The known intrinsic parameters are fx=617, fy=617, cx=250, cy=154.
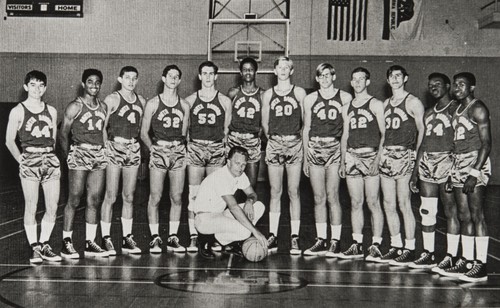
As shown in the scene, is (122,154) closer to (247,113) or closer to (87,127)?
(87,127)

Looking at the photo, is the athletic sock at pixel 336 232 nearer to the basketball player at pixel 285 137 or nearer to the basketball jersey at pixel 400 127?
the basketball player at pixel 285 137

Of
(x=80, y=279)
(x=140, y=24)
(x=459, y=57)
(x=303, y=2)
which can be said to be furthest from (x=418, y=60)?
(x=80, y=279)

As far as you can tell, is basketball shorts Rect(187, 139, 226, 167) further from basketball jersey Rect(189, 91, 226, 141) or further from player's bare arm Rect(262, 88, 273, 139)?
player's bare arm Rect(262, 88, 273, 139)

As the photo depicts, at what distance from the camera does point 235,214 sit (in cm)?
640

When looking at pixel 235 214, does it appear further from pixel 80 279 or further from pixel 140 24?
pixel 140 24

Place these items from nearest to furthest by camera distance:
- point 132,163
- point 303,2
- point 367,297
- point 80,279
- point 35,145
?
point 367,297 < point 80,279 < point 35,145 < point 132,163 < point 303,2

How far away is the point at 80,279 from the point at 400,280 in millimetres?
2891

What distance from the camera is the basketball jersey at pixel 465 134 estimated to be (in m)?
5.68

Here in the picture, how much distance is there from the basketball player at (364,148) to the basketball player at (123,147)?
2295 mm

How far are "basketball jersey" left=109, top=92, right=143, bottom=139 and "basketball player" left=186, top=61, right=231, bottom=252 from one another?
680 mm

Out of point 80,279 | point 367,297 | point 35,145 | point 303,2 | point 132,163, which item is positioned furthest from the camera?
point 303,2

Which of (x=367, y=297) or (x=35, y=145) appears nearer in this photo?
(x=367, y=297)

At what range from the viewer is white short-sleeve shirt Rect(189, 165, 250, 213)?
6.58 meters

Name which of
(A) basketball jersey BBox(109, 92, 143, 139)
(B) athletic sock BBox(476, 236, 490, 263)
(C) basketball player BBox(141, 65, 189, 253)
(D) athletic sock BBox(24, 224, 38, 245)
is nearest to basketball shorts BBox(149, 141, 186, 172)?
(C) basketball player BBox(141, 65, 189, 253)
